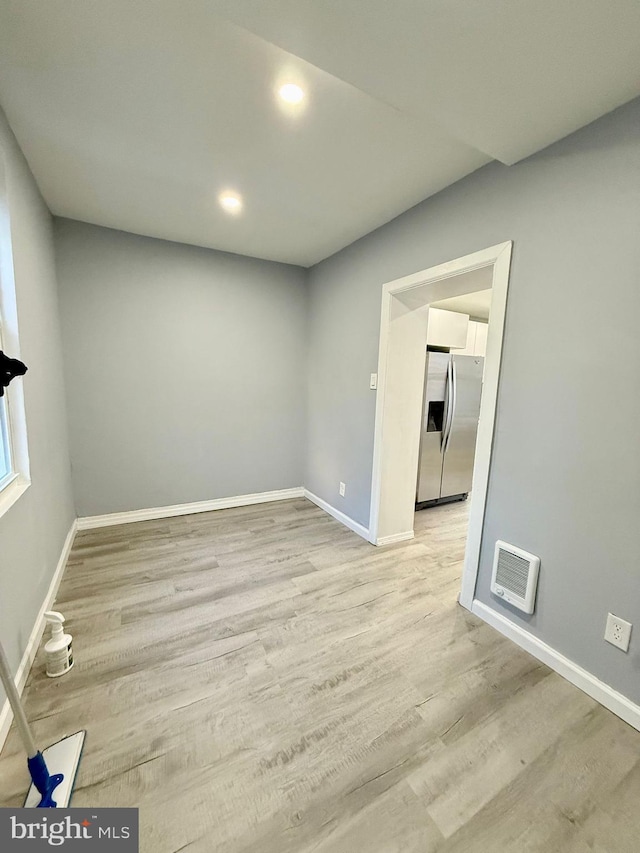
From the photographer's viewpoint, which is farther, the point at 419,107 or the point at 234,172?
the point at 234,172

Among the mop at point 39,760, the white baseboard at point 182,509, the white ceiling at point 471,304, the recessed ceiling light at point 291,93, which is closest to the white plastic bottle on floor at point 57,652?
the mop at point 39,760

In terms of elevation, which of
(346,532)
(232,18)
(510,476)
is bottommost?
(346,532)

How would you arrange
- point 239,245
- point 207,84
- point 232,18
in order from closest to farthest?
point 232,18
point 207,84
point 239,245

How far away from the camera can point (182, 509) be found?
3.32 metres

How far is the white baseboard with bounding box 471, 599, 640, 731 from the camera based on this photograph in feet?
4.58

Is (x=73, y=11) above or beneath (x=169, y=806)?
above

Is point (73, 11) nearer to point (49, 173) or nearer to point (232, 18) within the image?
point (232, 18)

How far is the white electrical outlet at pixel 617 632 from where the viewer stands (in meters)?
1.39

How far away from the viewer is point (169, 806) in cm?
107

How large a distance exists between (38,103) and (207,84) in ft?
2.59

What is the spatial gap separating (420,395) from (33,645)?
2.89 metres

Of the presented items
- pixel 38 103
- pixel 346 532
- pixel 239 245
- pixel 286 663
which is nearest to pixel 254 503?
pixel 346 532

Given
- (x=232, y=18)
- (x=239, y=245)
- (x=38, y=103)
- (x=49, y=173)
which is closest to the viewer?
(x=232, y=18)

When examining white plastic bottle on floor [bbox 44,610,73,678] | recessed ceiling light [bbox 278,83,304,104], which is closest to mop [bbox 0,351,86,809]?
white plastic bottle on floor [bbox 44,610,73,678]
